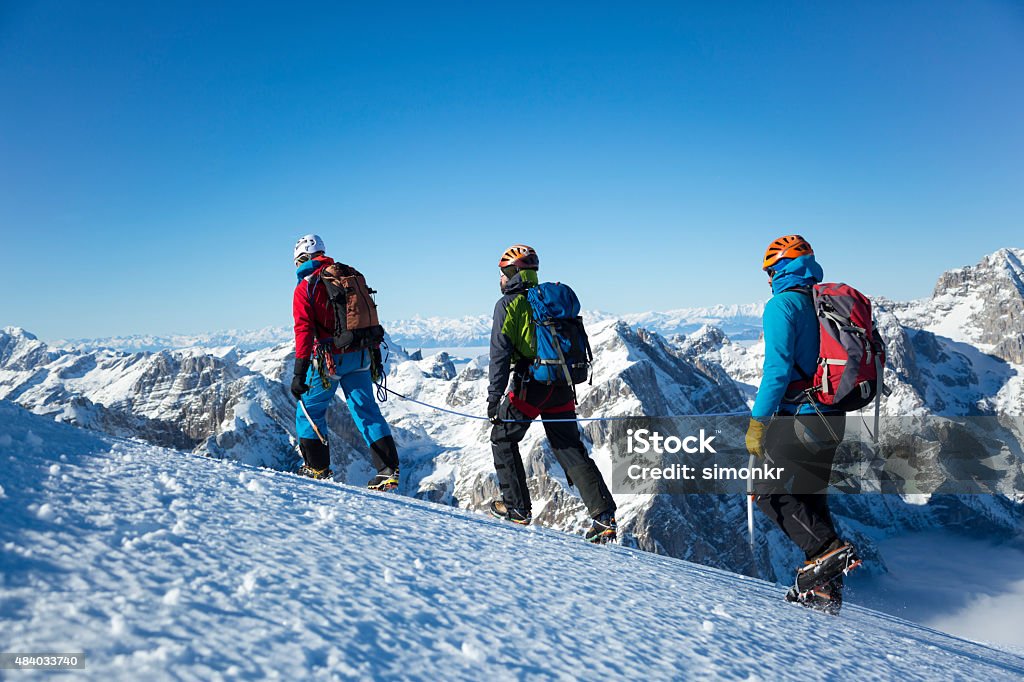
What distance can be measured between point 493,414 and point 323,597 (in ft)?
15.3

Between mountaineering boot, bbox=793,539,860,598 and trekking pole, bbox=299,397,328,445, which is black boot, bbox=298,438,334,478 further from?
mountaineering boot, bbox=793,539,860,598

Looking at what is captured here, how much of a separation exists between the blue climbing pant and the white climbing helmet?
1765 mm

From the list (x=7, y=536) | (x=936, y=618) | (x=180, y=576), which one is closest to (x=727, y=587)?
(x=180, y=576)

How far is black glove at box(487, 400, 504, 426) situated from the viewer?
7418 mm

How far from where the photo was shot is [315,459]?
336 inches

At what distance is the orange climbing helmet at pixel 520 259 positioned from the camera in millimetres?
7598

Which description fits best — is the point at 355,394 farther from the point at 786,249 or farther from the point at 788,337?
the point at 786,249

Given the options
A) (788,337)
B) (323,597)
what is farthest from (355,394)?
(788,337)

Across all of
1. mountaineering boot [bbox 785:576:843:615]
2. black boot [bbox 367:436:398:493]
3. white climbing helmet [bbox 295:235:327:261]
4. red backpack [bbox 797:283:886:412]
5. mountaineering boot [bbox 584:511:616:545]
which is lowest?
mountaineering boot [bbox 785:576:843:615]

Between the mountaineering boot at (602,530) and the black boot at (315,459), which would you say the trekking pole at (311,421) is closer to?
the black boot at (315,459)

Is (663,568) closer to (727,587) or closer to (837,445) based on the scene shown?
(727,587)

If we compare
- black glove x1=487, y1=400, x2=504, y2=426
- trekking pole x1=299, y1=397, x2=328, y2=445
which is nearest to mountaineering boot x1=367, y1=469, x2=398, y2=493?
trekking pole x1=299, y1=397, x2=328, y2=445

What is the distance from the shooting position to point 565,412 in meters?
7.43

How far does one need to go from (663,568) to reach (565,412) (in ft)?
7.75
